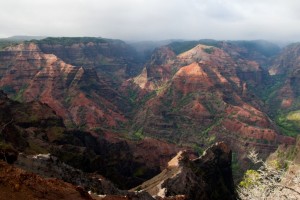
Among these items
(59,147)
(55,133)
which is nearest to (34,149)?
(59,147)

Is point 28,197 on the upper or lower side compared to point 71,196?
upper

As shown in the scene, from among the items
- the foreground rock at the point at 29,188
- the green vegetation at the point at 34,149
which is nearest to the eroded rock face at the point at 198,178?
the green vegetation at the point at 34,149

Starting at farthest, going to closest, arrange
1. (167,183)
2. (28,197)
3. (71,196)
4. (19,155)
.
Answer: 1. (167,183)
2. (19,155)
3. (71,196)
4. (28,197)

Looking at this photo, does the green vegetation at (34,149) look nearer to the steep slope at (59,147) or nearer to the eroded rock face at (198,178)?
the steep slope at (59,147)

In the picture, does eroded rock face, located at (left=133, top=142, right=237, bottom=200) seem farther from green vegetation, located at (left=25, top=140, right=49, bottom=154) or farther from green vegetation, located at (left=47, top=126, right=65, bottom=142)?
green vegetation, located at (left=47, top=126, right=65, bottom=142)

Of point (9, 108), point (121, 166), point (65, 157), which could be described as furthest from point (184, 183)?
point (9, 108)

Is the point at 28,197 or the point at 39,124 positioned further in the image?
the point at 39,124

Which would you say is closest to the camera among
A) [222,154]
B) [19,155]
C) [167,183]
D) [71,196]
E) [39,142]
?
[71,196]

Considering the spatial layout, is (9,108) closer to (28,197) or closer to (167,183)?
(167,183)

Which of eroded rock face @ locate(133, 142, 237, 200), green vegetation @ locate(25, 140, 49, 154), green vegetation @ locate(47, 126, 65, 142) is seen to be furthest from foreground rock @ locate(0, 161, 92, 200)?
green vegetation @ locate(47, 126, 65, 142)
